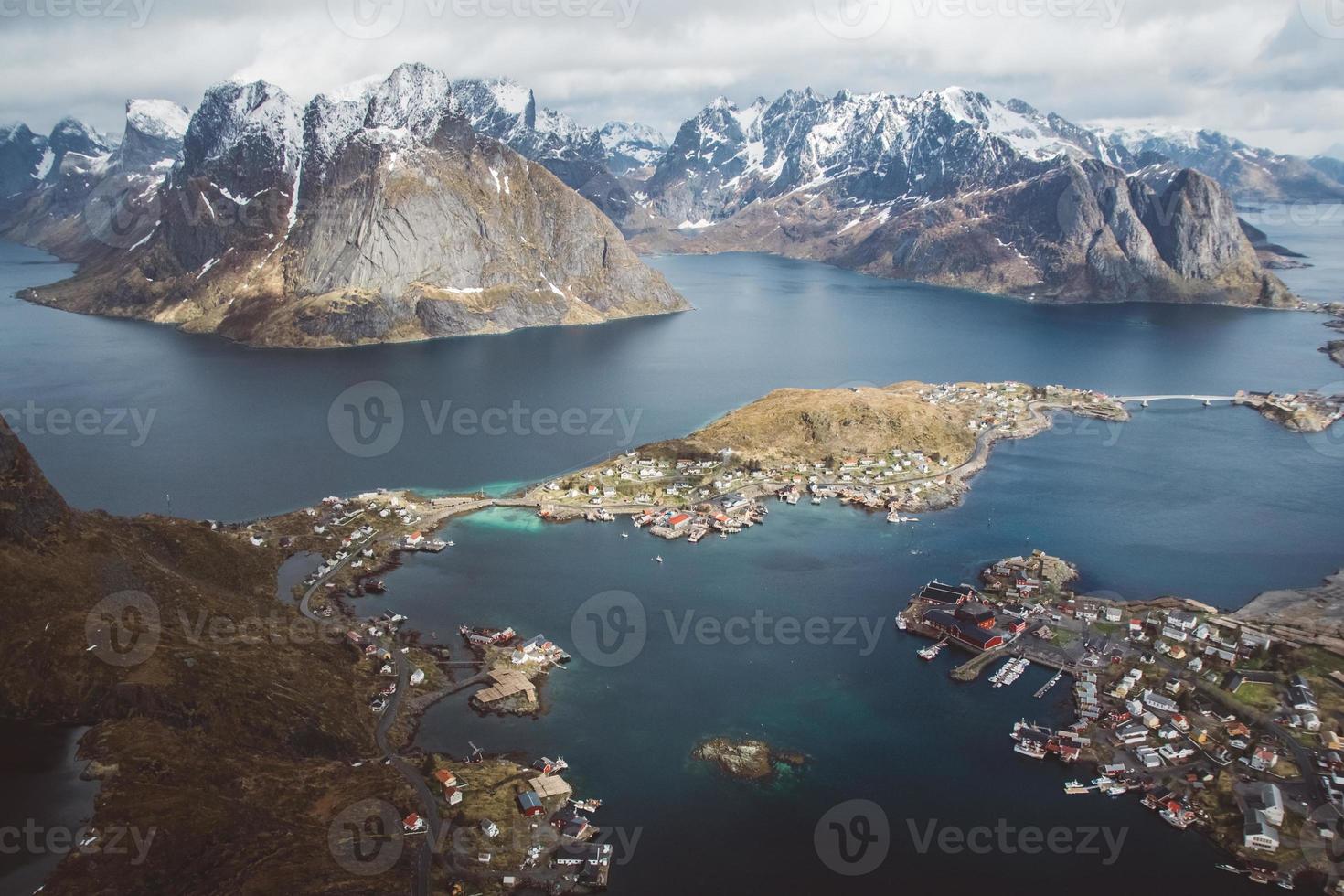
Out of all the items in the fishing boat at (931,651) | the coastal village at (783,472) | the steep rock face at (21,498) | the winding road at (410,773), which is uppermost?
the steep rock face at (21,498)

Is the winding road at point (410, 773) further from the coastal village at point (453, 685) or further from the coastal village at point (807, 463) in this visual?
the coastal village at point (807, 463)

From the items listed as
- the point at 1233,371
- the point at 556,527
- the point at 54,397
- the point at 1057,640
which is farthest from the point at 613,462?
the point at 1233,371

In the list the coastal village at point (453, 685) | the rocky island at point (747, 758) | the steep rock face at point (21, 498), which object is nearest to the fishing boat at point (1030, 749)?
the rocky island at point (747, 758)

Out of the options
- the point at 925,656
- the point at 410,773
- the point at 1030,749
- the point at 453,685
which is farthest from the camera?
the point at 925,656

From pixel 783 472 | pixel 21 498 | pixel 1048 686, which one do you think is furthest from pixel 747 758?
pixel 783 472

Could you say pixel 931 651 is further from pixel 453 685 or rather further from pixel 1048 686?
pixel 453 685

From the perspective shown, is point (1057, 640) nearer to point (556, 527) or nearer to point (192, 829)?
point (556, 527)
